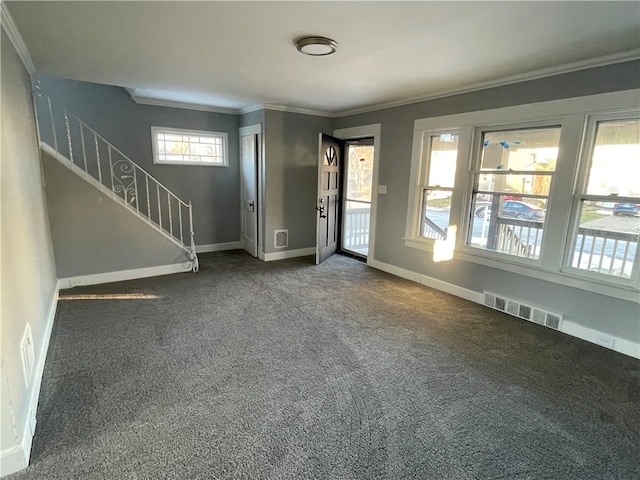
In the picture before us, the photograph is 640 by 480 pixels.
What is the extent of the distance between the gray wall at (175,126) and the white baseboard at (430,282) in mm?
2795

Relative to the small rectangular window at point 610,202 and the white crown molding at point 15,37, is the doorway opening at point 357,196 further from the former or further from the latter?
the white crown molding at point 15,37

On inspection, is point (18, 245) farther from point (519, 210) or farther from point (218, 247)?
point (519, 210)

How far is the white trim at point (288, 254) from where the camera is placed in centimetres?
534

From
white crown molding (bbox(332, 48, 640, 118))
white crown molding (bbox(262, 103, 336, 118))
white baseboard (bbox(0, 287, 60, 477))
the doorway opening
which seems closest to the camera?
white baseboard (bbox(0, 287, 60, 477))

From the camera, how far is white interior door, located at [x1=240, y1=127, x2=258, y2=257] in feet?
17.4

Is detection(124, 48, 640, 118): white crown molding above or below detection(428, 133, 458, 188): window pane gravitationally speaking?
above

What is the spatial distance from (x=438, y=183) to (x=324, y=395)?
10.0 feet

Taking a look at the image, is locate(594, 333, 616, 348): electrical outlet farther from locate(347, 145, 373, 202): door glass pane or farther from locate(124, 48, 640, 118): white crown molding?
locate(347, 145, 373, 202): door glass pane

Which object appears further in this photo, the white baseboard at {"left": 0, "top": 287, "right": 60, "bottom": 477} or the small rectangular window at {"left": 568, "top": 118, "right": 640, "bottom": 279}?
the small rectangular window at {"left": 568, "top": 118, "right": 640, "bottom": 279}

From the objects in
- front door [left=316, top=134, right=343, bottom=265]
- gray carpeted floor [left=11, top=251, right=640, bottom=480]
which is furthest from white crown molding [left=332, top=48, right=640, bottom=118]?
gray carpeted floor [left=11, top=251, right=640, bottom=480]

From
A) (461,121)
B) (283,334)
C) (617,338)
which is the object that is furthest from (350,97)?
(617,338)

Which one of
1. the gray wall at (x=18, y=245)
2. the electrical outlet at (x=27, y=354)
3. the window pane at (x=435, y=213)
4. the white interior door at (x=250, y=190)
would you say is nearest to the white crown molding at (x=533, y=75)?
the window pane at (x=435, y=213)

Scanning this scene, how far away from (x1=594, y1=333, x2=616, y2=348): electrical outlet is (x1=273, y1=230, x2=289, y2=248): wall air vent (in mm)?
4082

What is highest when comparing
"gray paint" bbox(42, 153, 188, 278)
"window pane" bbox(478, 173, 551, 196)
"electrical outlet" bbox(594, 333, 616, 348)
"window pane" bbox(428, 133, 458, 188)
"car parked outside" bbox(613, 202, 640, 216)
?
"window pane" bbox(428, 133, 458, 188)
